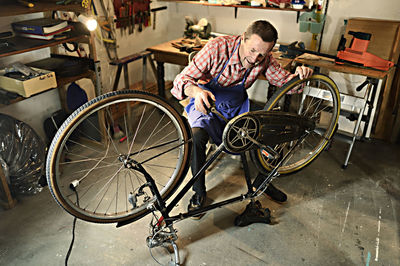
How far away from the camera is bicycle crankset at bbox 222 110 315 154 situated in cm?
159

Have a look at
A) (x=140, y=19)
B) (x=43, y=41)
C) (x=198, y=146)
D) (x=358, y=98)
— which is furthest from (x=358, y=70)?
(x=43, y=41)

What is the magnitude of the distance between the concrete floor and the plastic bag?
0.12 m

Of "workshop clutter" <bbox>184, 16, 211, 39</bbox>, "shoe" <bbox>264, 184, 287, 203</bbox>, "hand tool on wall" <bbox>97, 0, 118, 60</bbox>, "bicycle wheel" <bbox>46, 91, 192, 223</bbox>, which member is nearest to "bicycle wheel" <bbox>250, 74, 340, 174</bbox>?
"shoe" <bbox>264, 184, 287, 203</bbox>

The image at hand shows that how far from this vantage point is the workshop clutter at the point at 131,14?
3.15m

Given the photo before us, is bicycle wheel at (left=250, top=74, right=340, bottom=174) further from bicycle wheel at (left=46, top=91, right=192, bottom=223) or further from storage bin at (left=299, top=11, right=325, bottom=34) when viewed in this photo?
storage bin at (left=299, top=11, right=325, bottom=34)

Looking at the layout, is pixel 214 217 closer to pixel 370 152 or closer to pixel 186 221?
pixel 186 221

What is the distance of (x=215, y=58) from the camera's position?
196 cm

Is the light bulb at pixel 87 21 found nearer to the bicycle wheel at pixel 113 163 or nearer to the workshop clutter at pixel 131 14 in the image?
the bicycle wheel at pixel 113 163

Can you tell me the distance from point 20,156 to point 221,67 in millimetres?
1460

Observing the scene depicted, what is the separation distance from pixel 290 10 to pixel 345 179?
1563 millimetres

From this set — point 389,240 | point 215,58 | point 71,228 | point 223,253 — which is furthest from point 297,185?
point 71,228

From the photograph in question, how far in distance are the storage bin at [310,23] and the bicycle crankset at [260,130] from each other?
1556mm

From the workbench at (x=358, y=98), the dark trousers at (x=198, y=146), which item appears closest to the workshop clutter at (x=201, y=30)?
the workbench at (x=358, y=98)

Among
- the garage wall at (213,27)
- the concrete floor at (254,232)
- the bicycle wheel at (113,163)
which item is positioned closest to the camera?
the bicycle wheel at (113,163)
